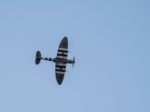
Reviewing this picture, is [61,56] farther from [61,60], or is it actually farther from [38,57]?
[38,57]

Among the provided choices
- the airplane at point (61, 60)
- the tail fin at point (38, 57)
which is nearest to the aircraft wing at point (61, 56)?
the airplane at point (61, 60)

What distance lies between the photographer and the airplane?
106 m

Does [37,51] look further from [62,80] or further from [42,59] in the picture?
[62,80]

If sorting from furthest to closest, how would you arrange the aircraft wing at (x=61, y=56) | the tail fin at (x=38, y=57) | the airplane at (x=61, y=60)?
the aircraft wing at (x=61, y=56) < the tail fin at (x=38, y=57) < the airplane at (x=61, y=60)

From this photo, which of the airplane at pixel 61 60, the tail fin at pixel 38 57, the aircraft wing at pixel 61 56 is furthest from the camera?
the aircraft wing at pixel 61 56

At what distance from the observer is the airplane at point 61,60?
106 m

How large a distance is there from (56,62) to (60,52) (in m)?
3.91

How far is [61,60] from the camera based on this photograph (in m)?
106

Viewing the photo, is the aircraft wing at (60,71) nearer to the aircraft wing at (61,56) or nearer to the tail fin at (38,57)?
the aircraft wing at (61,56)

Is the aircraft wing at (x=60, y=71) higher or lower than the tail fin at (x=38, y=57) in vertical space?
lower

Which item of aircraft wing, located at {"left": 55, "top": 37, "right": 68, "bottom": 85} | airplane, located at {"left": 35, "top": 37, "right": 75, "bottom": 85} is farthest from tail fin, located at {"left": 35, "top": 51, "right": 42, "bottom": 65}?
aircraft wing, located at {"left": 55, "top": 37, "right": 68, "bottom": 85}

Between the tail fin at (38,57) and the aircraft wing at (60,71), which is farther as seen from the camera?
the aircraft wing at (60,71)

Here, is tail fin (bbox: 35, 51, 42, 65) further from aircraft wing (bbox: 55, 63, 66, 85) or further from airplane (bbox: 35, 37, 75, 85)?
aircraft wing (bbox: 55, 63, 66, 85)

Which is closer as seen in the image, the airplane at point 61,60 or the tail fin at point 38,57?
the airplane at point 61,60
